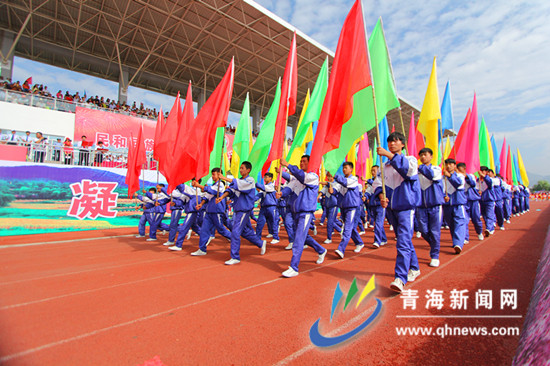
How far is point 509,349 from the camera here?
2.09 m

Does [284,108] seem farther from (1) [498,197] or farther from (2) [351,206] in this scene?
(1) [498,197]

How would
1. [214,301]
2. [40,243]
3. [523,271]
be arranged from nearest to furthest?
[214,301], [523,271], [40,243]

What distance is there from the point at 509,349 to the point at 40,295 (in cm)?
509

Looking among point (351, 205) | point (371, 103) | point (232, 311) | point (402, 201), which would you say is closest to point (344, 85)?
point (371, 103)

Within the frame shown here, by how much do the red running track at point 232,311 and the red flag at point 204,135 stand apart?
1.82 m

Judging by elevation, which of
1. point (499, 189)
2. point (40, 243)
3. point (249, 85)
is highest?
point (249, 85)

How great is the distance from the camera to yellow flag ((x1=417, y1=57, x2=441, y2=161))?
562cm

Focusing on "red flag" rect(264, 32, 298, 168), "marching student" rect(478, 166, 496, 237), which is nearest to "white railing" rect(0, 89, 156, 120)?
"red flag" rect(264, 32, 298, 168)

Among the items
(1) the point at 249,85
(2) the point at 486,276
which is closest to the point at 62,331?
(2) the point at 486,276

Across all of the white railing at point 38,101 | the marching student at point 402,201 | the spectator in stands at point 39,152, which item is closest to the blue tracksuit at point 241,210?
the marching student at point 402,201

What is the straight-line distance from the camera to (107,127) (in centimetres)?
1359

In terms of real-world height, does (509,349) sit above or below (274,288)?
Answer: above

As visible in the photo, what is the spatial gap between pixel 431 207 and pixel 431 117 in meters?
2.04

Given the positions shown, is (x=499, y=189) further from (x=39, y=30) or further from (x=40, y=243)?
(x=39, y=30)
